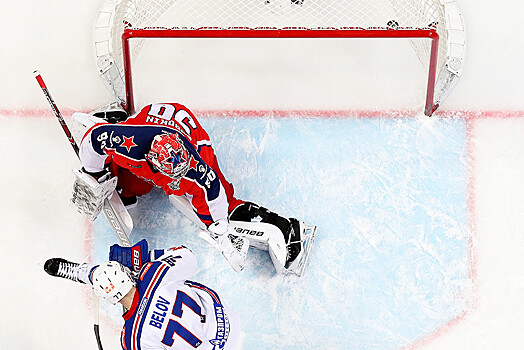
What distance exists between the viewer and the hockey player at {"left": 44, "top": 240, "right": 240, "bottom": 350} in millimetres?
2596

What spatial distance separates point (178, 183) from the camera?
286cm

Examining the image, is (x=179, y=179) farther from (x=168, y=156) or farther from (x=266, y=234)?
(x=266, y=234)

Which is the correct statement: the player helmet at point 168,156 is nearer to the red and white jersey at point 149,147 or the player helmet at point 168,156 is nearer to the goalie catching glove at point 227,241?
the red and white jersey at point 149,147

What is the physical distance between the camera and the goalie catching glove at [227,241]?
299 centimetres

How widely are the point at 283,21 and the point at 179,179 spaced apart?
129cm

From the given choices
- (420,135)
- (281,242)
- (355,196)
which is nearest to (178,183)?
(281,242)

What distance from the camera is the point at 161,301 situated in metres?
2.63

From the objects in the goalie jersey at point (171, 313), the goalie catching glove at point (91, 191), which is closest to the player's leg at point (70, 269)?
the goalie jersey at point (171, 313)

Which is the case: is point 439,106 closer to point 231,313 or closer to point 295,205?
point 295,205

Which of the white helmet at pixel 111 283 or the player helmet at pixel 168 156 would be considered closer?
the white helmet at pixel 111 283

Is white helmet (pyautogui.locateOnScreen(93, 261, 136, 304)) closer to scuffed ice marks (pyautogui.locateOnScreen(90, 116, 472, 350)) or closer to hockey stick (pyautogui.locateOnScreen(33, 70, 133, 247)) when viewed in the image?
hockey stick (pyautogui.locateOnScreen(33, 70, 133, 247))

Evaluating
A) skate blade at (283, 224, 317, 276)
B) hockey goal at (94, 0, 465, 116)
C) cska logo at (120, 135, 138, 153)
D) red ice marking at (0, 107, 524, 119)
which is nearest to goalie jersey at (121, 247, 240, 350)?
cska logo at (120, 135, 138, 153)

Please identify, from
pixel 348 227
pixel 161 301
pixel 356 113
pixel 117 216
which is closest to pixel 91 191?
pixel 117 216

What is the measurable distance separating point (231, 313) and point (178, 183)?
678mm
